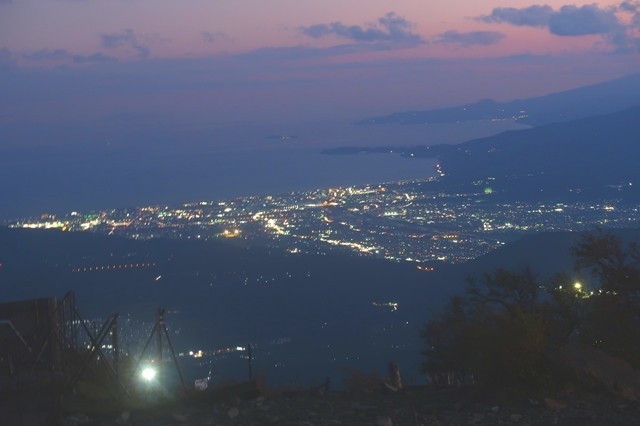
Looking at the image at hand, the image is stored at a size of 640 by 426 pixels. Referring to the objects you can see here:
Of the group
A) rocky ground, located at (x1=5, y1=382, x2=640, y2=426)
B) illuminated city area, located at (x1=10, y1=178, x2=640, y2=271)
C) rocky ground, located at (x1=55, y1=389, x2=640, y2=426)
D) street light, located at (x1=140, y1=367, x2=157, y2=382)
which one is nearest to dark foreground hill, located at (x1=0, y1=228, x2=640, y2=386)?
illuminated city area, located at (x1=10, y1=178, x2=640, y2=271)

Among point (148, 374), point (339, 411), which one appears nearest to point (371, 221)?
point (148, 374)

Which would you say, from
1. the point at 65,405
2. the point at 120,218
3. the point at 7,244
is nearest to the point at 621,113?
the point at 120,218

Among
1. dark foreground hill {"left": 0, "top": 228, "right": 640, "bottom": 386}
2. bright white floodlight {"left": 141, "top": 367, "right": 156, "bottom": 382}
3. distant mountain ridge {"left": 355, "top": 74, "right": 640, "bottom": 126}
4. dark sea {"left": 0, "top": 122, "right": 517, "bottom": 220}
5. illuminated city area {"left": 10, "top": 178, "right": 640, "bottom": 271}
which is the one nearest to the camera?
bright white floodlight {"left": 141, "top": 367, "right": 156, "bottom": 382}

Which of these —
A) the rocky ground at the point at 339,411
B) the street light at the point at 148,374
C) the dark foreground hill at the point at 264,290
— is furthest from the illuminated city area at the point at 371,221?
the rocky ground at the point at 339,411

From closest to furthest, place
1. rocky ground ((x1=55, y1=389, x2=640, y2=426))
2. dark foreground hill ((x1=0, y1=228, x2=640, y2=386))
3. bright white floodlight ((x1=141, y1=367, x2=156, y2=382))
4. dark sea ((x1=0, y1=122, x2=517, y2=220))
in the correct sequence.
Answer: rocky ground ((x1=55, y1=389, x2=640, y2=426)), bright white floodlight ((x1=141, y1=367, x2=156, y2=382)), dark foreground hill ((x1=0, y1=228, x2=640, y2=386)), dark sea ((x1=0, y1=122, x2=517, y2=220))

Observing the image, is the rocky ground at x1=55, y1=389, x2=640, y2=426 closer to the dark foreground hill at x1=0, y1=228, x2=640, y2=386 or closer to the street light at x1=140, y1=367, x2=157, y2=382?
the street light at x1=140, y1=367, x2=157, y2=382

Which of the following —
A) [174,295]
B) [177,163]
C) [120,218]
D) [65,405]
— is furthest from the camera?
[177,163]

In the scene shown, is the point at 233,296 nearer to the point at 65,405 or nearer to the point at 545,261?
the point at 545,261

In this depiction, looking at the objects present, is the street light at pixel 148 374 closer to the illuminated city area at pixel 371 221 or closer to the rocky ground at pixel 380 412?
the rocky ground at pixel 380 412
